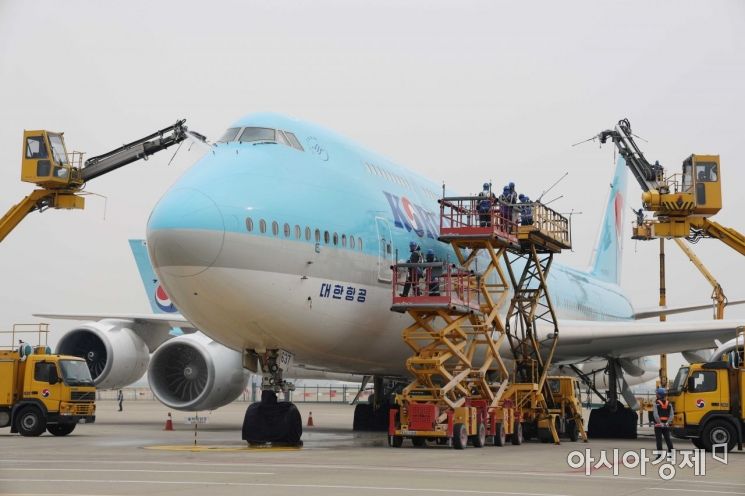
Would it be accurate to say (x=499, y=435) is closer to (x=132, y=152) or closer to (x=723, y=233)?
(x=723, y=233)

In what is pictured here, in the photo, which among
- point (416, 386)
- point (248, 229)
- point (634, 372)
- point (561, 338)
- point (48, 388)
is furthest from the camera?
point (634, 372)

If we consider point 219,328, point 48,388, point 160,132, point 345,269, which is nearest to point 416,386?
point 345,269

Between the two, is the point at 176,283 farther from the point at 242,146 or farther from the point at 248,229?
the point at 242,146

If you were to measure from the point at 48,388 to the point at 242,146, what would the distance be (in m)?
7.33

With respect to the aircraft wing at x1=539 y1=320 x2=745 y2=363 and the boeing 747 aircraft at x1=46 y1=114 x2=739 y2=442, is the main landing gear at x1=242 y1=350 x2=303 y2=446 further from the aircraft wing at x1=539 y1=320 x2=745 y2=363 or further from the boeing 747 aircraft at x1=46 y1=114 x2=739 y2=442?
the aircraft wing at x1=539 y1=320 x2=745 y2=363

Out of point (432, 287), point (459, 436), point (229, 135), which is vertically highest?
point (229, 135)

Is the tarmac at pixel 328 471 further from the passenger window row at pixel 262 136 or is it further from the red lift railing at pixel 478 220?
the passenger window row at pixel 262 136

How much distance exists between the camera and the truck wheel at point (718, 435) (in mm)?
16062

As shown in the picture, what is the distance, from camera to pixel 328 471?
35.8 feet

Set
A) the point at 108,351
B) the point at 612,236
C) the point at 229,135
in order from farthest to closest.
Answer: the point at 612,236 < the point at 108,351 < the point at 229,135

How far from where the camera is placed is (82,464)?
11953mm

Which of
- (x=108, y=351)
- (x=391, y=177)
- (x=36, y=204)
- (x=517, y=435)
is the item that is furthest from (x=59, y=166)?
(x=517, y=435)

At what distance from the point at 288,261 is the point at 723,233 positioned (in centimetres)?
1236

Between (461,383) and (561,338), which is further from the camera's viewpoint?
(561,338)
